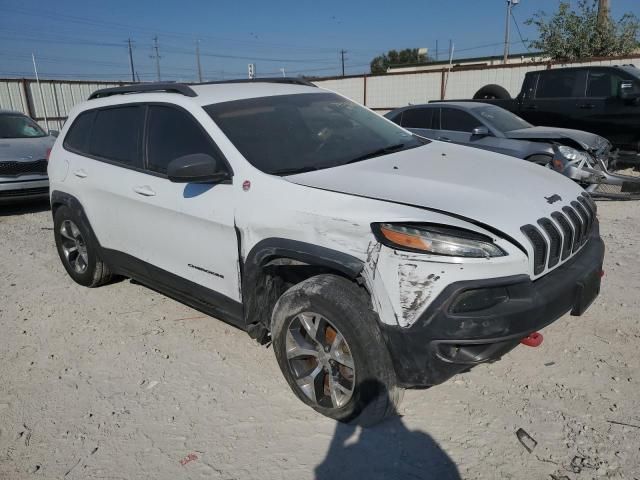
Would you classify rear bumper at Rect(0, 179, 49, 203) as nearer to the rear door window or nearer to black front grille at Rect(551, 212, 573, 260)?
black front grille at Rect(551, 212, 573, 260)

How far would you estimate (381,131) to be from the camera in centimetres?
397

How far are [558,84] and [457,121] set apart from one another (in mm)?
2896

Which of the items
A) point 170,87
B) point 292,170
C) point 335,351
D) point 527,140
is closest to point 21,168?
point 170,87

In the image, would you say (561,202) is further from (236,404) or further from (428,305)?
(236,404)

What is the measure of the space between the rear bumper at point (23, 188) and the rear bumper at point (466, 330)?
24.7 feet

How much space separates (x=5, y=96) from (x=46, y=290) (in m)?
15.5

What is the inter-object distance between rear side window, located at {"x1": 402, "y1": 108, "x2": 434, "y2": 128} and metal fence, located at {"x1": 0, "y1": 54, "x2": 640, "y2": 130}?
747 cm

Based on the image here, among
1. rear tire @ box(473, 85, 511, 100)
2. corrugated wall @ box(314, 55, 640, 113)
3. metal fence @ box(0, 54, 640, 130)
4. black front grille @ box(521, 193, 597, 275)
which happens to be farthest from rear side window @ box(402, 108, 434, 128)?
metal fence @ box(0, 54, 640, 130)

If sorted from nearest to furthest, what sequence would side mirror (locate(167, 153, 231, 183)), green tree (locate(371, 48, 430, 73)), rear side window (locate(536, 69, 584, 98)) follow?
side mirror (locate(167, 153, 231, 183))
rear side window (locate(536, 69, 584, 98))
green tree (locate(371, 48, 430, 73))

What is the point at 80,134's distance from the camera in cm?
472

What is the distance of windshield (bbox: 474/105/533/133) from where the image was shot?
809cm

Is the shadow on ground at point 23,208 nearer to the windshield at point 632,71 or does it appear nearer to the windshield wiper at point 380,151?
the windshield wiper at point 380,151

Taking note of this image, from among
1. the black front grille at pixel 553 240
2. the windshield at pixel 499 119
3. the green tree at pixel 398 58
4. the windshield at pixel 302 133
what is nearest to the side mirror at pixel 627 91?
the windshield at pixel 499 119

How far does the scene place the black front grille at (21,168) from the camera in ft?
26.2
